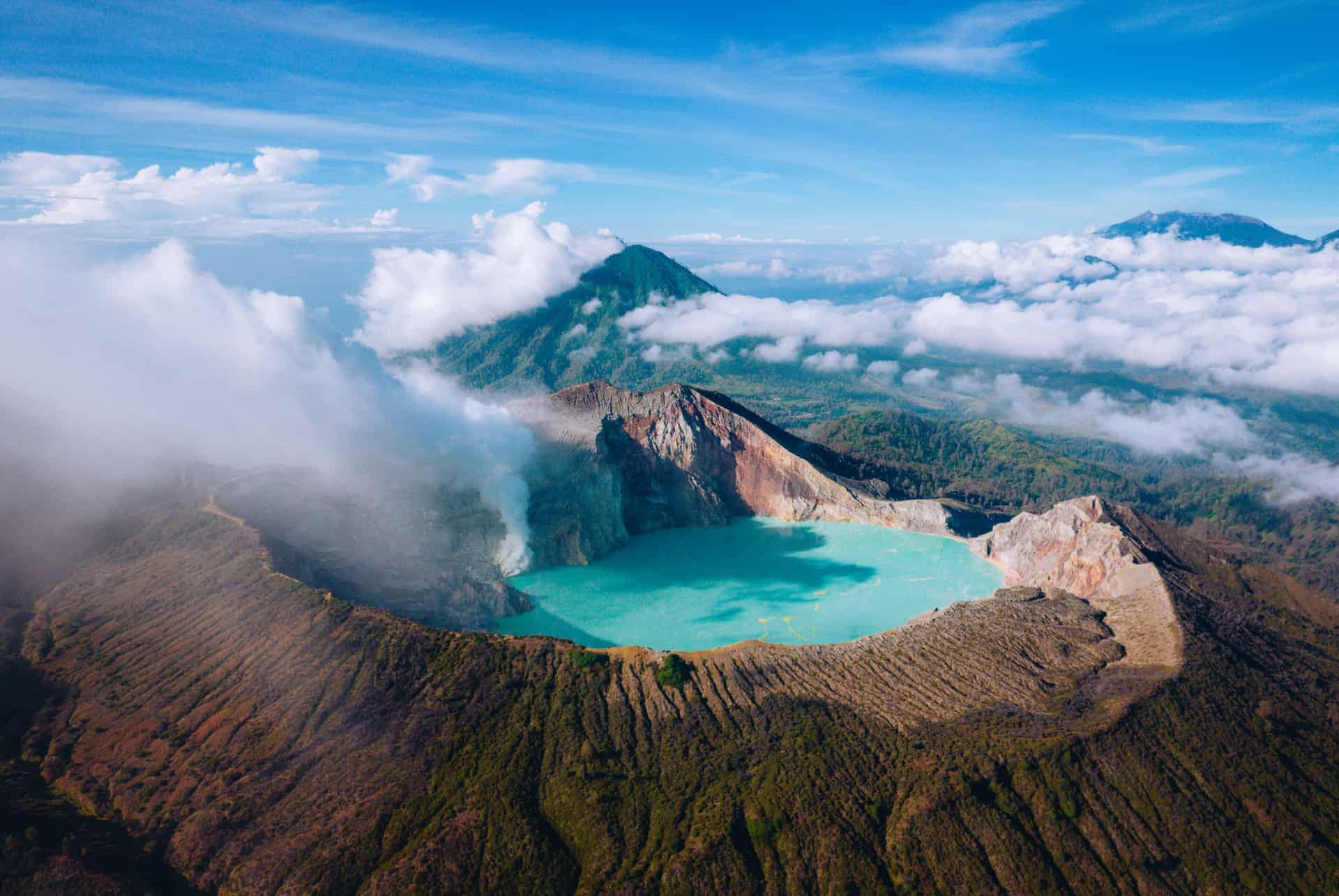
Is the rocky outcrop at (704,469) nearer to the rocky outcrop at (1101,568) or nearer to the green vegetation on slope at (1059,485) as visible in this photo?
the rocky outcrop at (1101,568)

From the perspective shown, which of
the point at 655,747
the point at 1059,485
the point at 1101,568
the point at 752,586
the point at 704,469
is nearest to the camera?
the point at 655,747

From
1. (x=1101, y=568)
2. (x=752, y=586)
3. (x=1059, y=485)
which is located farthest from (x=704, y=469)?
(x=1059, y=485)

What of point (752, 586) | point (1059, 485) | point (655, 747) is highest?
point (655, 747)

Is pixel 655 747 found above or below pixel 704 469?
below

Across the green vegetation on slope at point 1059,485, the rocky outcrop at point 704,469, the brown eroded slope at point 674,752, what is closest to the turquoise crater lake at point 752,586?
the rocky outcrop at point 704,469

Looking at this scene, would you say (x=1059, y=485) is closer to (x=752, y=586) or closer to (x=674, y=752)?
(x=752, y=586)

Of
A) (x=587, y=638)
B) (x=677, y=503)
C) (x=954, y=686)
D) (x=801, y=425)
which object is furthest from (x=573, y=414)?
(x=801, y=425)
